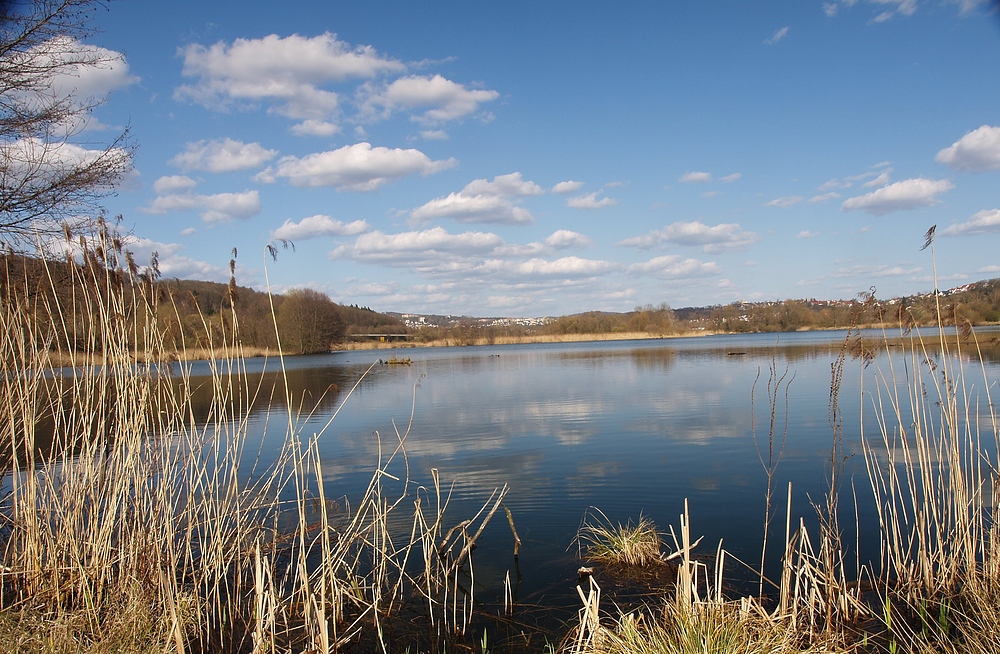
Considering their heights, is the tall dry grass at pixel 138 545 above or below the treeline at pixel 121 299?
below

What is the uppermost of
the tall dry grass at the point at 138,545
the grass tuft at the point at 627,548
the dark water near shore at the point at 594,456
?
the tall dry grass at the point at 138,545

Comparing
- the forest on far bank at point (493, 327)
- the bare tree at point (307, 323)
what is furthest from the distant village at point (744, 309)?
the bare tree at point (307, 323)

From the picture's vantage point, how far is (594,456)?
35.1 feet

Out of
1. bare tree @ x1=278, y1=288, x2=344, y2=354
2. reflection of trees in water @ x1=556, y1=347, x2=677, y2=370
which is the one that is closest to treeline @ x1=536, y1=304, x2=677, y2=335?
bare tree @ x1=278, y1=288, x2=344, y2=354

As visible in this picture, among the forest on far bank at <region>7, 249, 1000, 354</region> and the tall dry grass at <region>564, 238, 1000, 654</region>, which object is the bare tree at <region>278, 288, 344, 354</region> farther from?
the tall dry grass at <region>564, 238, 1000, 654</region>

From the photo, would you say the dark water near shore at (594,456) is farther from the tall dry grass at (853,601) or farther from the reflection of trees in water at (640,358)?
the reflection of trees in water at (640,358)

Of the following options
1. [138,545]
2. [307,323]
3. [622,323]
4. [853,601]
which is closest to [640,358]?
[853,601]

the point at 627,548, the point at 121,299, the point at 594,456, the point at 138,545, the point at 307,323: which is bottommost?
the point at 594,456

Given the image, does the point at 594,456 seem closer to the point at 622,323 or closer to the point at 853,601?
the point at 853,601

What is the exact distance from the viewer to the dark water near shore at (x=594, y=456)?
6672mm

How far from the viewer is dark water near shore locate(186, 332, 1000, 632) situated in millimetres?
6672

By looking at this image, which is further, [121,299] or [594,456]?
[594,456]

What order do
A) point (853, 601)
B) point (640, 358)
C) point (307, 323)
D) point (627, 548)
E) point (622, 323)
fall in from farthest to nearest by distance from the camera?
point (622, 323)
point (307, 323)
point (640, 358)
point (627, 548)
point (853, 601)

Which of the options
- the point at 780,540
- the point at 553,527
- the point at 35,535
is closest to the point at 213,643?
the point at 35,535
